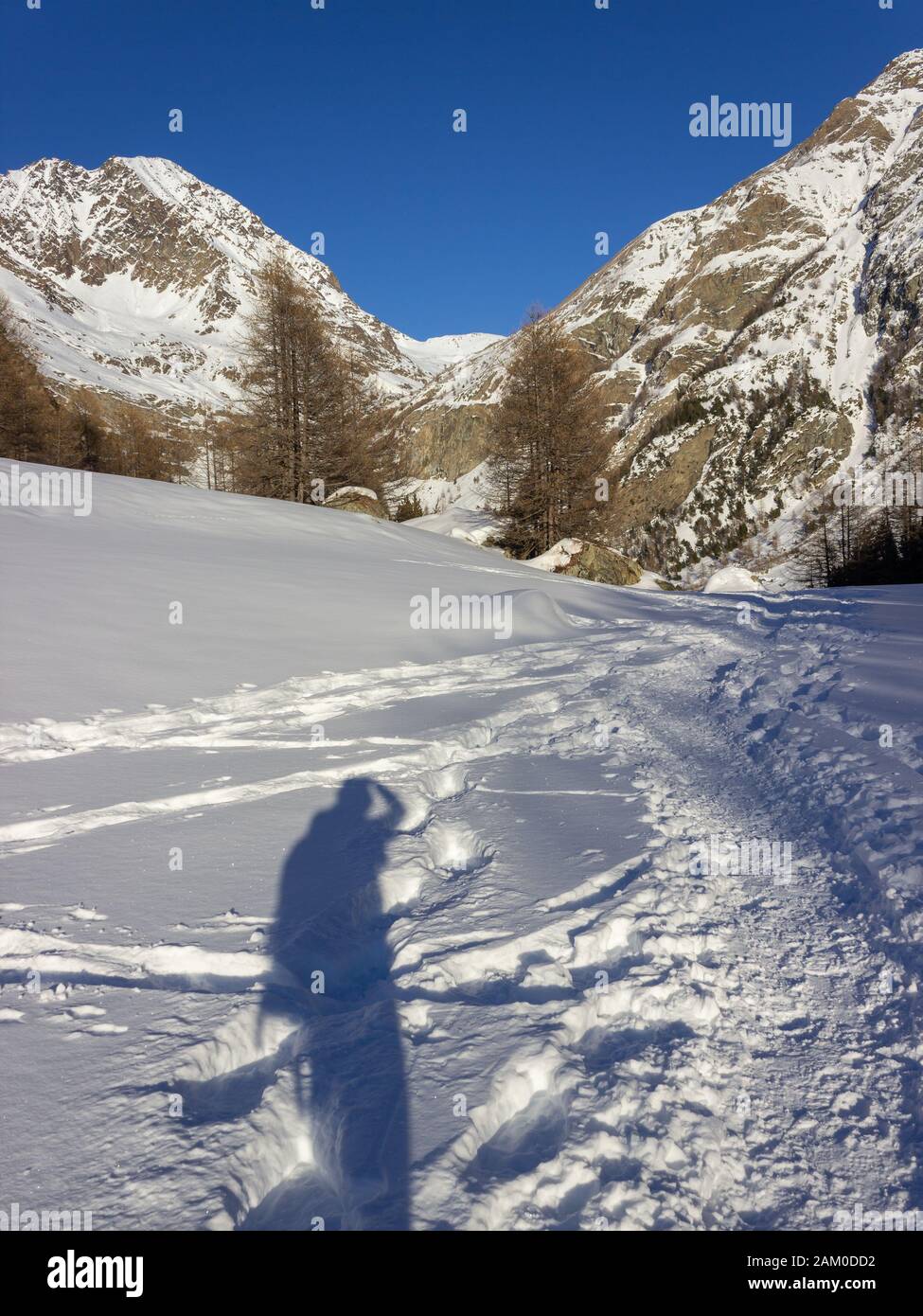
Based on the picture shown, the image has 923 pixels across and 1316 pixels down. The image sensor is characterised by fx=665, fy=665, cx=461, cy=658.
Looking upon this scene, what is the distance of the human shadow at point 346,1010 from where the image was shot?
155 cm

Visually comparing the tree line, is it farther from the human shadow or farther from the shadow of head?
the human shadow

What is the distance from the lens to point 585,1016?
1991 millimetres

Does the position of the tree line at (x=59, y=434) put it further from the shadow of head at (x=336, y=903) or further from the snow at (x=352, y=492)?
the shadow of head at (x=336, y=903)

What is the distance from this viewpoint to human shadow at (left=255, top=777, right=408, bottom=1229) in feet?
5.07

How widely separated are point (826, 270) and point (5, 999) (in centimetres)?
14826

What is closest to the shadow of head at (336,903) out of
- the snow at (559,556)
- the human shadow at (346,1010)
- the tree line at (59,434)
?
the human shadow at (346,1010)

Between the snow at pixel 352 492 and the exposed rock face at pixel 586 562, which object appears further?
the snow at pixel 352 492

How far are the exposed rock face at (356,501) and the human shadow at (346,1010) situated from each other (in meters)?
16.9

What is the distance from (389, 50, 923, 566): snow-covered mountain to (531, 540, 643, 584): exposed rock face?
1889 inches

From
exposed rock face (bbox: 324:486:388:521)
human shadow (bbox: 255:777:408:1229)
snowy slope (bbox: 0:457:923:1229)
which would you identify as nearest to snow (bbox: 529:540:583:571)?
exposed rock face (bbox: 324:486:388:521)

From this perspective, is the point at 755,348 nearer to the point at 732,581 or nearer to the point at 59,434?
the point at 732,581

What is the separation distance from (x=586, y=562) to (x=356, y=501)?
22.6ft

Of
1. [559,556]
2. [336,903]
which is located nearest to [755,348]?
[559,556]
